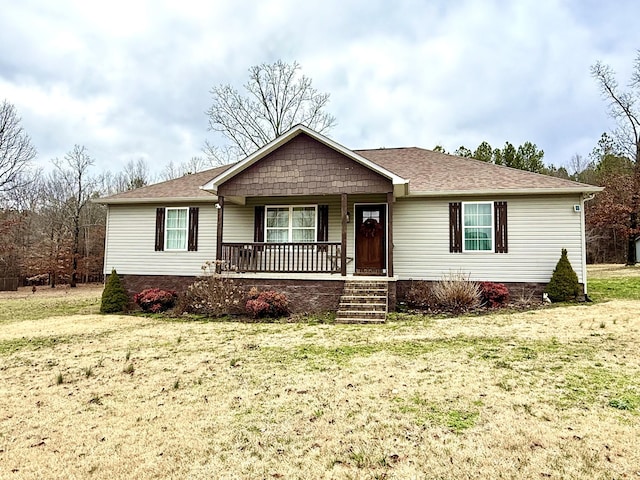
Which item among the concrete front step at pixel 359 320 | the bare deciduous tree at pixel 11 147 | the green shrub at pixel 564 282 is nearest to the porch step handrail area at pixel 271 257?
the concrete front step at pixel 359 320

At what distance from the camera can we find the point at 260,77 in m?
26.2

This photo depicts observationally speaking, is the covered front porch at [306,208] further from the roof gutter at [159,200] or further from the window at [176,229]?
the window at [176,229]

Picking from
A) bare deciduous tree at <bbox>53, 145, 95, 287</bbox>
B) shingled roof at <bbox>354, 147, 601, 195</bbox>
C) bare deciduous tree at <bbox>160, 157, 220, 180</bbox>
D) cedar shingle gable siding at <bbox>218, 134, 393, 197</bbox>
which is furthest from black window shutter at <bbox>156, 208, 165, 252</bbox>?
bare deciduous tree at <bbox>160, 157, 220, 180</bbox>

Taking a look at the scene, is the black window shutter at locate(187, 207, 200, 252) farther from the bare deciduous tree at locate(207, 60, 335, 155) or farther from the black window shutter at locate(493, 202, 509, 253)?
the bare deciduous tree at locate(207, 60, 335, 155)

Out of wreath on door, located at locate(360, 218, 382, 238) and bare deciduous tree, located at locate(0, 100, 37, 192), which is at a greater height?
bare deciduous tree, located at locate(0, 100, 37, 192)

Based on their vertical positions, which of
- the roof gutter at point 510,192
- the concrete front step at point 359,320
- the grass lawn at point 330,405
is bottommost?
the grass lawn at point 330,405

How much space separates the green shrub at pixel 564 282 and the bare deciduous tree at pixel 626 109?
698 inches

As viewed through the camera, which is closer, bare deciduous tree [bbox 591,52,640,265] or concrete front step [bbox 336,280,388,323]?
concrete front step [bbox 336,280,388,323]

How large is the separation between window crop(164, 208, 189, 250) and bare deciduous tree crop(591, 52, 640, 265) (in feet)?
83.4

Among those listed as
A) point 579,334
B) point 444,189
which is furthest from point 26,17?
point 579,334

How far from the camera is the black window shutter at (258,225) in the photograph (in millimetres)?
13297

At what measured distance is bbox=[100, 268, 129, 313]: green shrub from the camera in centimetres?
1241

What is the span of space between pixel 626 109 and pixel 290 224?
24.8 meters

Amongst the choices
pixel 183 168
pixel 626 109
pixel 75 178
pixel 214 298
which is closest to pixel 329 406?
pixel 214 298
